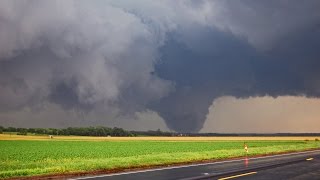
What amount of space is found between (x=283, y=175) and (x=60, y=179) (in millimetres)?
10161

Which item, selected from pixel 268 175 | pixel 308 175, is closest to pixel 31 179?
pixel 268 175

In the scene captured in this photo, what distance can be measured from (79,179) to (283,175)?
370 inches

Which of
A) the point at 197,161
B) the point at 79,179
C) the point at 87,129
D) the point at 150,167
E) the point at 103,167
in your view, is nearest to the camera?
the point at 79,179

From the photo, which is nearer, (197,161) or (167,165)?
(167,165)

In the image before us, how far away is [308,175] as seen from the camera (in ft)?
71.7

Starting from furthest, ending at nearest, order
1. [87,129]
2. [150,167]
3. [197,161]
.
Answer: [87,129] < [197,161] < [150,167]

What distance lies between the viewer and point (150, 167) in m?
27.0

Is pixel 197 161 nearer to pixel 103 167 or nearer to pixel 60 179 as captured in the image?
pixel 103 167

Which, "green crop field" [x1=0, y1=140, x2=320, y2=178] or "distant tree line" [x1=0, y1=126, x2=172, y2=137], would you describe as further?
"distant tree line" [x1=0, y1=126, x2=172, y2=137]

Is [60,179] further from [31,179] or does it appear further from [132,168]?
[132,168]

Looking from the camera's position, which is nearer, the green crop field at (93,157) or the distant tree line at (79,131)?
the green crop field at (93,157)

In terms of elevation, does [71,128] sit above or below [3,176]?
above

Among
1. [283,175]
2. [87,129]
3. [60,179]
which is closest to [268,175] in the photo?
[283,175]

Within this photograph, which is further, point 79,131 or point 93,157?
point 79,131
